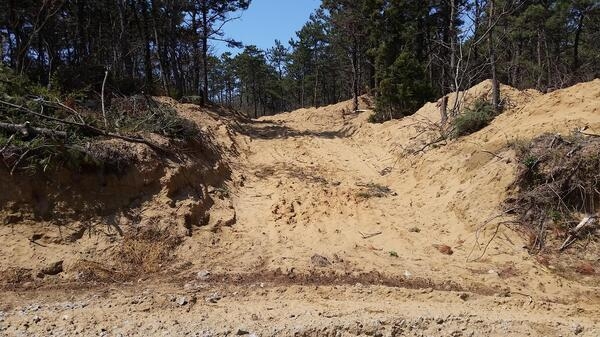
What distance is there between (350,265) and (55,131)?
14.0 ft

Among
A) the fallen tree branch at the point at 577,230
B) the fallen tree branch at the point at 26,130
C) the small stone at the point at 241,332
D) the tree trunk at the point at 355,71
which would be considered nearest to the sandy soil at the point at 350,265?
the small stone at the point at 241,332

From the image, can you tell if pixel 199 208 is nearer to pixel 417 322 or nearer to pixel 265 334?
pixel 265 334

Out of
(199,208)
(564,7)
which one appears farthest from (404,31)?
(199,208)

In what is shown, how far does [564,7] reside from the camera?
2331 centimetres

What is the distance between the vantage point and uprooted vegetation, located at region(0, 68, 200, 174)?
6152mm

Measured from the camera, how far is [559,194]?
706 cm

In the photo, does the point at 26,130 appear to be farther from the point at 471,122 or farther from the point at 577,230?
the point at 471,122

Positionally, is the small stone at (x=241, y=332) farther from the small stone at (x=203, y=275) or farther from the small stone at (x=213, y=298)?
the small stone at (x=203, y=275)

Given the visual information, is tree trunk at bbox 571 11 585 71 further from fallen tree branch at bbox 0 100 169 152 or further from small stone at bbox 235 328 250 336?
small stone at bbox 235 328 250 336

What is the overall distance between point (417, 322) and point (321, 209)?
3398 mm

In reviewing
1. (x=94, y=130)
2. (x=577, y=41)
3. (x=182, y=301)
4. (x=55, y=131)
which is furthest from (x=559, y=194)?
(x=577, y=41)

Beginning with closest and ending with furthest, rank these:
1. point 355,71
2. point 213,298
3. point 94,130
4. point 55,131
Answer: point 213,298 → point 55,131 → point 94,130 → point 355,71

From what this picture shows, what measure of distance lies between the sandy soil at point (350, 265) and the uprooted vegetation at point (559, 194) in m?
0.27

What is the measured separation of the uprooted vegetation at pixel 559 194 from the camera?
21.9 ft
